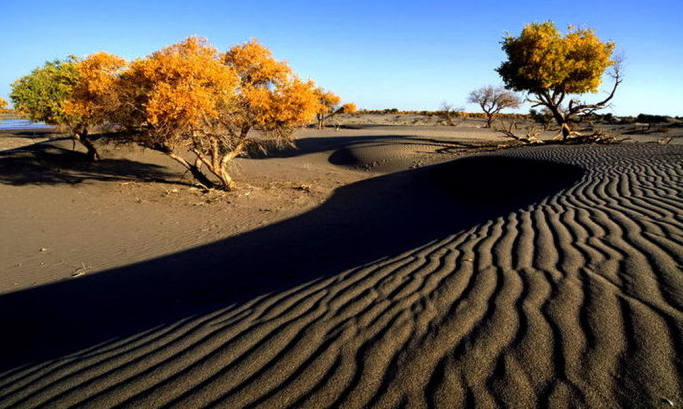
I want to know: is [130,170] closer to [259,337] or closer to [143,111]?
[143,111]

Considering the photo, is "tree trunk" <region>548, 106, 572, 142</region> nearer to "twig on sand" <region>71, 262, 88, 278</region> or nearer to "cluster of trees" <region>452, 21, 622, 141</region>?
"cluster of trees" <region>452, 21, 622, 141</region>

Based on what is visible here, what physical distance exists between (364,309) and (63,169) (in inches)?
691

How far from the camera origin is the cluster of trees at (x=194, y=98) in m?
9.77

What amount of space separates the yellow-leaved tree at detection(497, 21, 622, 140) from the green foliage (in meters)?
22.0

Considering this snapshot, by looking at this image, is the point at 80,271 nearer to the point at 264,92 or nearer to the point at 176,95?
the point at 176,95

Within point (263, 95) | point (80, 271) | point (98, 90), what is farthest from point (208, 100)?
point (80, 271)

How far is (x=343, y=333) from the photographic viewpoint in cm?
257

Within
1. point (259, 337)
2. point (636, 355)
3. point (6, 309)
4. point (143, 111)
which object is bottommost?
point (6, 309)

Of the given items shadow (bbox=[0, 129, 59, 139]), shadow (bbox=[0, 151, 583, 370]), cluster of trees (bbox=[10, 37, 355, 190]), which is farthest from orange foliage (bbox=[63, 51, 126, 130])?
shadow (bbox=[0, 129, 59, 139])

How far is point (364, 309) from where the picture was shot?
115 inches

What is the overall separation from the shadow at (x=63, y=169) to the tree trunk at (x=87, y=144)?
0.30 meters

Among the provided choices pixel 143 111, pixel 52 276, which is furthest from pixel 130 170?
pixel 52 276

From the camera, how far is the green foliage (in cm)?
1474

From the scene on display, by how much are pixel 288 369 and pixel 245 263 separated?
13.9ft
